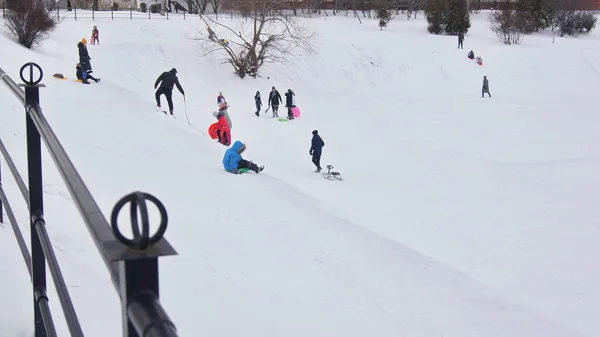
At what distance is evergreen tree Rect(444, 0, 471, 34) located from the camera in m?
43.7

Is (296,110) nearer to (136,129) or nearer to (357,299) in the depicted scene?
(136,129)

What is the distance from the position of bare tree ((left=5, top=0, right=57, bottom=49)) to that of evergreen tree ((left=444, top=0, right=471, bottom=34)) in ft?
92.6

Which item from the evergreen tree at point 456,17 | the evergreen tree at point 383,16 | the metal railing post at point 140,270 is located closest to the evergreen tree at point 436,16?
the evergreen tree at point 456,17

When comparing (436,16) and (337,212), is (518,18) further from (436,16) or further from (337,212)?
(337,212)

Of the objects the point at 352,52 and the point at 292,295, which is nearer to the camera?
the point at 292,295

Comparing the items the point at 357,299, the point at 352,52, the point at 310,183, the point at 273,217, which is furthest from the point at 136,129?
the point at 352,52

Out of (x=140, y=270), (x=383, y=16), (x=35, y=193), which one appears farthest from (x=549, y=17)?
(x=140, y=270)

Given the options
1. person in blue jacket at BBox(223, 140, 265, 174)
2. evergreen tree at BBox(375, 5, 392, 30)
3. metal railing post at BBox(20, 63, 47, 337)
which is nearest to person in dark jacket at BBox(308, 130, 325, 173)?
person in blue jacket at BBox(223, 140, 265, 174)

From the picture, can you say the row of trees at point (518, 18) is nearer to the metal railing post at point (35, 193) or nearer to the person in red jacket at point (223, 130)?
the person in red jacket at point (223, 130)

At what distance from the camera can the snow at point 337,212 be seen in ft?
20.0

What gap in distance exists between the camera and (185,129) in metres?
16.3

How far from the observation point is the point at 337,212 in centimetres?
1101

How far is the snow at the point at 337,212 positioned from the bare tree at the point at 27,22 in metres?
1.10

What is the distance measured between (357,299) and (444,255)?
10.2 feet
